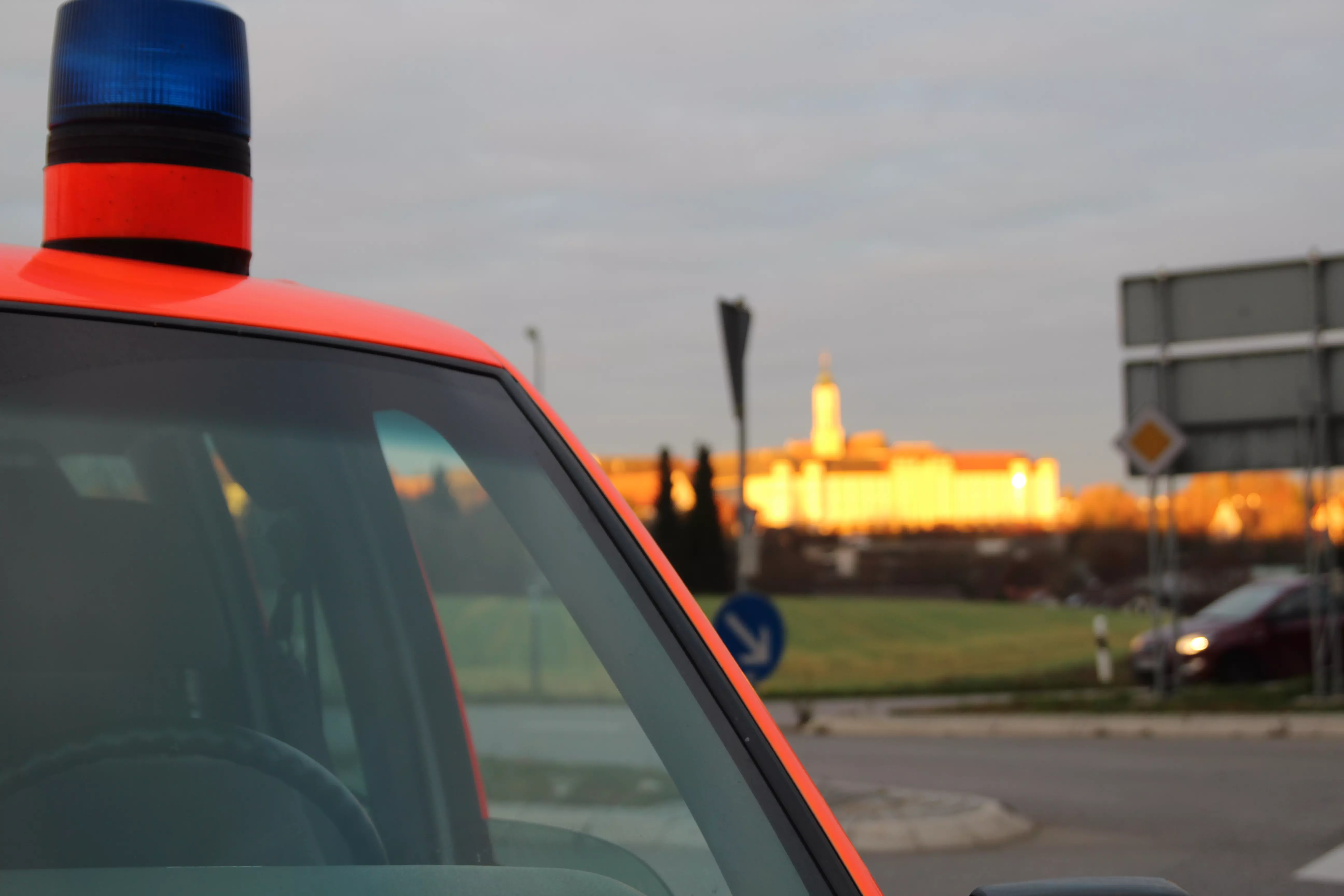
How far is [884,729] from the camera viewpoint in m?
15.6

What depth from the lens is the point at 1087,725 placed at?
14.2m

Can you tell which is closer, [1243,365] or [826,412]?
[1243,365]

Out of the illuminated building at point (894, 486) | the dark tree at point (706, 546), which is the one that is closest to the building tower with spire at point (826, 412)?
the illuminated building at point (894, 486)

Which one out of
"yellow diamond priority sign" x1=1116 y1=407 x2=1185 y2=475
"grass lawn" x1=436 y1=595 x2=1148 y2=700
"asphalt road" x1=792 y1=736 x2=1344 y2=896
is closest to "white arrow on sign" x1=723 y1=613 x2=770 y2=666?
"asphalt road" x1=792 y1=736 x2=1344 y2=896

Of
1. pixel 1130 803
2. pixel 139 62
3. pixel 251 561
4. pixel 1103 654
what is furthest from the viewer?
pixel 1103 654

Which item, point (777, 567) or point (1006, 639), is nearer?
point (1006, 639)

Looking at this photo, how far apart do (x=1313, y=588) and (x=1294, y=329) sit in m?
2.63

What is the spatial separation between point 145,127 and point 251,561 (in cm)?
46

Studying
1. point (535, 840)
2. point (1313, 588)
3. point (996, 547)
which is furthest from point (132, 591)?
point (996, 547)

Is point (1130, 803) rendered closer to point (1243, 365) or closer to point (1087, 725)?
point (1087, 725)

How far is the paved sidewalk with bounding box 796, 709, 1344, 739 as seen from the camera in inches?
517

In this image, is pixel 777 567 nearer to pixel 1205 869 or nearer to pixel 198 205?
pixel 1205 869

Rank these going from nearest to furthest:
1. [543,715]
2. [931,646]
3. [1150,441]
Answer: [543,715]
[1150,441]
[931,646]

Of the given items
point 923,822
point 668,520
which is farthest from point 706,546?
point 923,822
